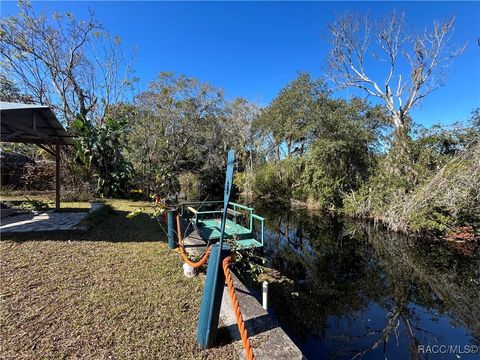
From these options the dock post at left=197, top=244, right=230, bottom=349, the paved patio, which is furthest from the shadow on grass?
the dock post at left=197, top=244, right=230, bottom=349

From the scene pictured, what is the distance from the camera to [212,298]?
213 cm

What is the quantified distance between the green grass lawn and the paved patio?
2.03 ft

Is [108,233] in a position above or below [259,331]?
above

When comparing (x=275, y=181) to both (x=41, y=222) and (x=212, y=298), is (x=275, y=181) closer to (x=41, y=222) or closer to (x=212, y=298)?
(x=41, y=222)

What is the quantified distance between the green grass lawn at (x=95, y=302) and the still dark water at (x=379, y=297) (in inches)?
72.9

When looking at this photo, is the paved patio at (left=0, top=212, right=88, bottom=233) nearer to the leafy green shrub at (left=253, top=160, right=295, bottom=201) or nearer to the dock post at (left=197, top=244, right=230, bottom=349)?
the dock post at (left=197, top=244, right=230, bottom=349)

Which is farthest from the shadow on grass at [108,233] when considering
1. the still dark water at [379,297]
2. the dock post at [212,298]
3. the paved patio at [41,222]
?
the dock post at [212,298]

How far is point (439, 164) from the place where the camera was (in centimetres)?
905

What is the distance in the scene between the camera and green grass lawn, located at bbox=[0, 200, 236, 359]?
2213 mm

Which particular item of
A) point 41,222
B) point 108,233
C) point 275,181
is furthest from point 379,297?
point 275,181

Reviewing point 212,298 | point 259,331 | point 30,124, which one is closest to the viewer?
point 212,298

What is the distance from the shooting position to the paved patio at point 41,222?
5477mm

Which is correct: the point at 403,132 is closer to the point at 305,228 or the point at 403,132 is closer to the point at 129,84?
the point at 305,228

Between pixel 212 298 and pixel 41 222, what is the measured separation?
5.98 m
